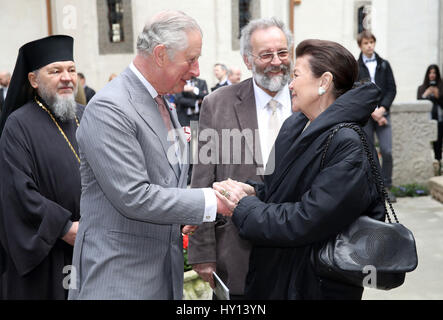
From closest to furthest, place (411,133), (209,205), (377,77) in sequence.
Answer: (209,205), (377,77), (411,133)

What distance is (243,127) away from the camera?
3.22 metres

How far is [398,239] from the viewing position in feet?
7.14

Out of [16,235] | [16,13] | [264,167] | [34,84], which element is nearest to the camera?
[264,167]

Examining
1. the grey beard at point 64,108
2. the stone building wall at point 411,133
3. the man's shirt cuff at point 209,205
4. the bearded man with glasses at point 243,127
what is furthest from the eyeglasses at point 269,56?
the stone building wall at point 411,133

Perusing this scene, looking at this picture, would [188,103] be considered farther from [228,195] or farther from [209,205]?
[209,205]

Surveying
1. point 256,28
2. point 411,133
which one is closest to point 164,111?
point 256,28

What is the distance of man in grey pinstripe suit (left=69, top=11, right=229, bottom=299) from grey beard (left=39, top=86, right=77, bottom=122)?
1.47 meters

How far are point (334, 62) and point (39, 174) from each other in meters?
2.08

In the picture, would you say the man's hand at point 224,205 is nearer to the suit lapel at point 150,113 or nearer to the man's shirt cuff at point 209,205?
the man's shirt cuff at point 209,205

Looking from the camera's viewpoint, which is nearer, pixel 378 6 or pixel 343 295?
pixel 343 295

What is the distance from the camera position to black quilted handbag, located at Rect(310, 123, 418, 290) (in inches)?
85.4
